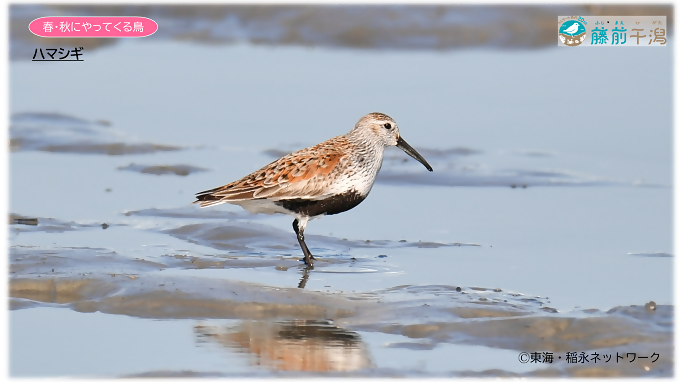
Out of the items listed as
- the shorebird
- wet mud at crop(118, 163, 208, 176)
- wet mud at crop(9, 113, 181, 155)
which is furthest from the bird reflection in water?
wet mud at crop(9, 113, 181, 155)

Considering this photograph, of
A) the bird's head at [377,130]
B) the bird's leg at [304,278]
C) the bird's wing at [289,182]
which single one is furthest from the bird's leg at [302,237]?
the bird's head at [377,130]

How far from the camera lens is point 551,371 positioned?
5.80m

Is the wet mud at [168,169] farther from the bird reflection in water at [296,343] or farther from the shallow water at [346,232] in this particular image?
the bird reflection in water at [296,343]

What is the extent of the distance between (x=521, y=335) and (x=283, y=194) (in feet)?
9.73

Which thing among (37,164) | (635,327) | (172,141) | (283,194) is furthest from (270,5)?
(635,327)

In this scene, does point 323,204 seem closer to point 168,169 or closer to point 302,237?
point 302,237

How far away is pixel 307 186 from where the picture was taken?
340 inches

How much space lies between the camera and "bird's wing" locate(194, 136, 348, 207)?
28.3ft

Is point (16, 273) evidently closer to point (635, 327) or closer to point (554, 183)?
point (635, 327)

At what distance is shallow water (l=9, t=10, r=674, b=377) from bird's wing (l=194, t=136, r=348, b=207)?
0.55 m

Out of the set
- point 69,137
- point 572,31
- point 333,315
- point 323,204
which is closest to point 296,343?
point 333,315

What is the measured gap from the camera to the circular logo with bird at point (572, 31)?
46.2 feet

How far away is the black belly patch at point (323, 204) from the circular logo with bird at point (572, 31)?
253 inches

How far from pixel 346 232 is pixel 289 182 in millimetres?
1127
